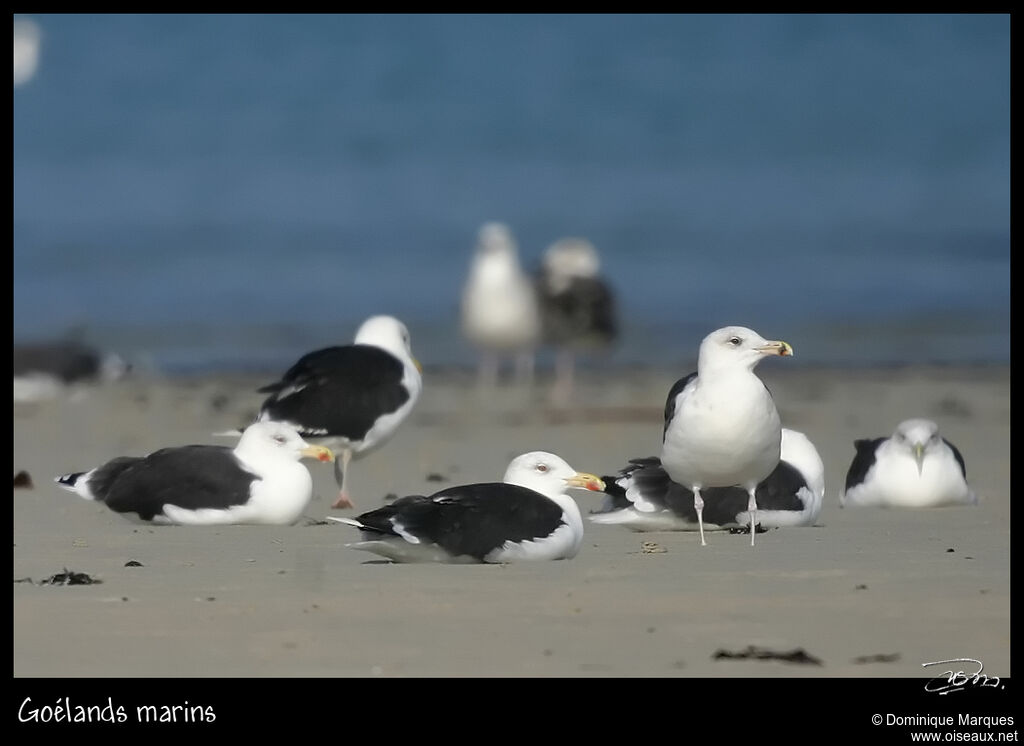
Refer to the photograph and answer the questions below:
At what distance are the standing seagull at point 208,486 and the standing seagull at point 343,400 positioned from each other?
0.87 m

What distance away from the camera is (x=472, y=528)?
783 centimetres

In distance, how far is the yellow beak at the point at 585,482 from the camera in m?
8.50

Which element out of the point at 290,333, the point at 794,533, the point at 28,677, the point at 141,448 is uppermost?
the point at 290,333

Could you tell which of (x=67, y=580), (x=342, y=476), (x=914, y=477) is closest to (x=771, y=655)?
(x=67, y=580)

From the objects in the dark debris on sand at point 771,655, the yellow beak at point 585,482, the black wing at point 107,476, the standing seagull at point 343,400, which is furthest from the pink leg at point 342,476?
the dark debris on sand at point 771,655

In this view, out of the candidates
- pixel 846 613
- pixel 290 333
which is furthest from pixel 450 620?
pixel 290 333

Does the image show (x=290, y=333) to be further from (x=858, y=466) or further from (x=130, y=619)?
(x=130, y=619)

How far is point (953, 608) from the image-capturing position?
6883 millimetres

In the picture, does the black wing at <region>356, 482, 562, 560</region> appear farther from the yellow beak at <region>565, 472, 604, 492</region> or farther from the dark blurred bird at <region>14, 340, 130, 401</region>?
the dark blurred bird at <region>14, 340, 130, 401</region>

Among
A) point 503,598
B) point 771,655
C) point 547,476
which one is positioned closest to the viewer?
point 771,655

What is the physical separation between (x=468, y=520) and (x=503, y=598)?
79 cm
